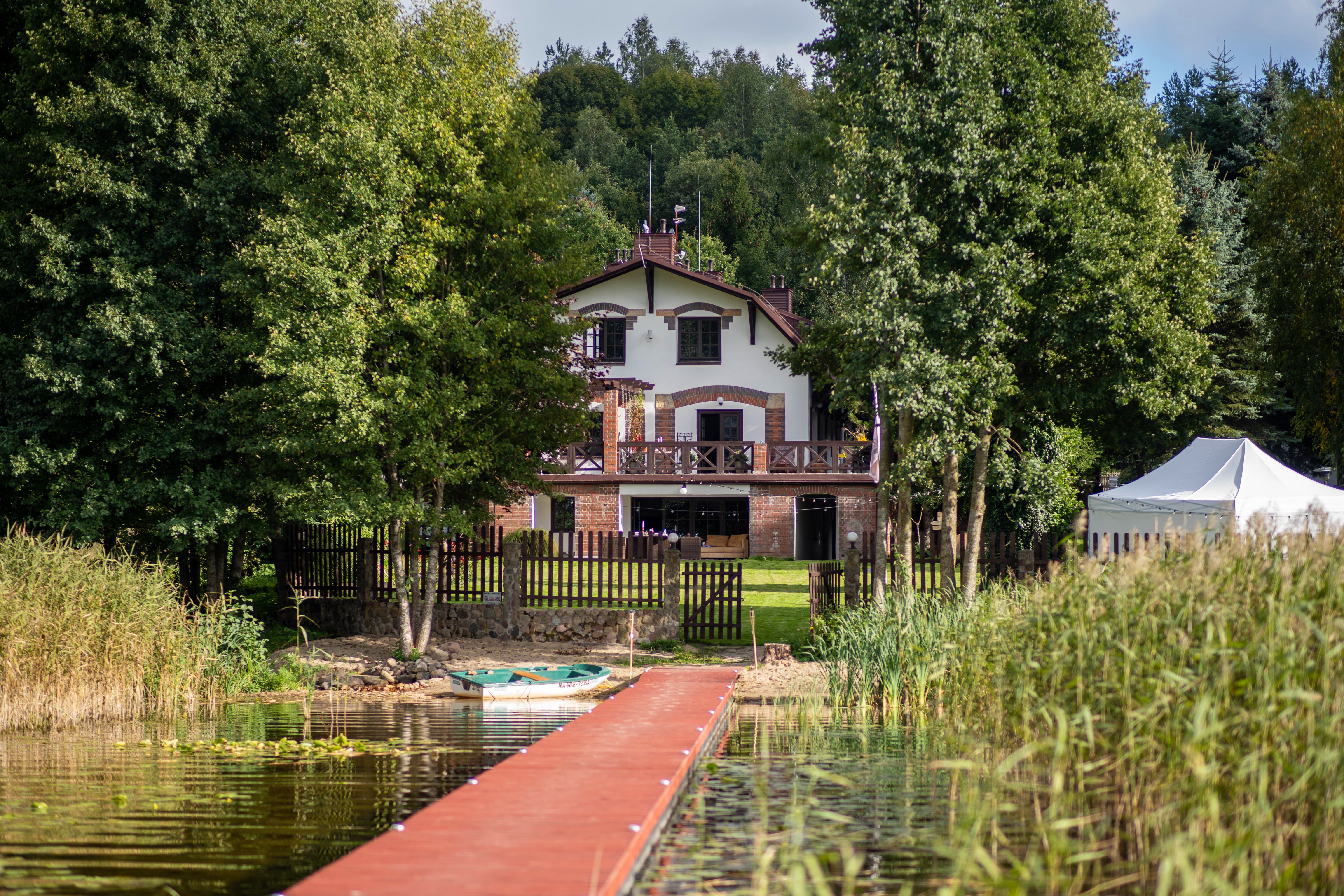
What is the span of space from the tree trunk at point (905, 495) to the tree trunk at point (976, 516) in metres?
0.78

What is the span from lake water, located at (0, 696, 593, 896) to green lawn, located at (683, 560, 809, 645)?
16.7ft

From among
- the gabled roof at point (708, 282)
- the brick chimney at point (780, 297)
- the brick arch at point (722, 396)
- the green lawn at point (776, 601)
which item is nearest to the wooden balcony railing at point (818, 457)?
the brick arch at point (722, 396)

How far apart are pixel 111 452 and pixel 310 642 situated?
4.10m

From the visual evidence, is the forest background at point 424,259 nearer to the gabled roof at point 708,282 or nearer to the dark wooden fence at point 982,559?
the dark wooden fence at point 982,559

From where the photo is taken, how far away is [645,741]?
31.8ft

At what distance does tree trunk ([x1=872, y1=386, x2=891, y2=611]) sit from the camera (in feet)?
53.3

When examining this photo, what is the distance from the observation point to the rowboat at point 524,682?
46.6 ft

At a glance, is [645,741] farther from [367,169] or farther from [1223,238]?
[1223,238]

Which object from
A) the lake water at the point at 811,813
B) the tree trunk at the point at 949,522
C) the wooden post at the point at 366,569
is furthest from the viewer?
the wooden post at the point at 366,569

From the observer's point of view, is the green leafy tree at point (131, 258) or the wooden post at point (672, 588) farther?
the wooden post at point (672, 588)

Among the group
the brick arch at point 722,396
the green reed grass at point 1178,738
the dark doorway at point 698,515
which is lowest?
the green reed grass at point 1178,738

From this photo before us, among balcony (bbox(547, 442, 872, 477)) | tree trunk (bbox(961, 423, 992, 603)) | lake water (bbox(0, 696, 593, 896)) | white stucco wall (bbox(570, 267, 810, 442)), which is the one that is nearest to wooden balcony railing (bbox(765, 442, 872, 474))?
balcony (bbox(547, 442, 872, 477))

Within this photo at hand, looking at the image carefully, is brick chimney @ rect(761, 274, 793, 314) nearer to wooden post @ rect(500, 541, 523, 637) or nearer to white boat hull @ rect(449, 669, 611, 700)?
wooden post @ rect(500, 541, 523, 637)

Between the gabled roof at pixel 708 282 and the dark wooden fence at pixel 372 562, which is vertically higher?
the gabled roof at pixel 708 282
